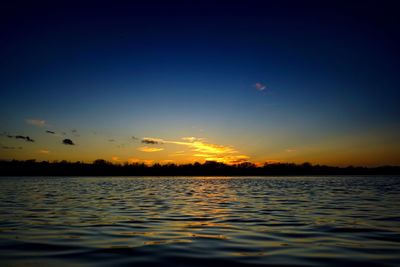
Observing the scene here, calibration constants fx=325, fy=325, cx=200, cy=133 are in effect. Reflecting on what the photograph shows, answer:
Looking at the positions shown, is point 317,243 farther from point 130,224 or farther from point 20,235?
point 20,235

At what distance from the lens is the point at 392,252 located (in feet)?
29.1

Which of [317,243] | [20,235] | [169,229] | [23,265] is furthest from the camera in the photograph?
[169,229]

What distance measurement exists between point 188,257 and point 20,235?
690cm

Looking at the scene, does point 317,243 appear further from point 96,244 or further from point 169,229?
point 96,244

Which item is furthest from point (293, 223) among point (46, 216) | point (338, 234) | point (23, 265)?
point (46, 216)

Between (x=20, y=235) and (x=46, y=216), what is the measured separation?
18.1ft

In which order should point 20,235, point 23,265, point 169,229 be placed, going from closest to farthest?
point 23,265 → point 20,235 → point 169,229

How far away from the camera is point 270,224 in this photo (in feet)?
46.5

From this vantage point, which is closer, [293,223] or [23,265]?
[23,265]

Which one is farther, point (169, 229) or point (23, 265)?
point (169, 229)

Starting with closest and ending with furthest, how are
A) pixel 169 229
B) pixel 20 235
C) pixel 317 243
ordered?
pixel 317 243
pixel 20 235
pixel 169 229

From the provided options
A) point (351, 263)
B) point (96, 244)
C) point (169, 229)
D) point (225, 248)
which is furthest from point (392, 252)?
point (96, 244)

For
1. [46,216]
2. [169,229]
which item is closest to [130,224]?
[169,229]

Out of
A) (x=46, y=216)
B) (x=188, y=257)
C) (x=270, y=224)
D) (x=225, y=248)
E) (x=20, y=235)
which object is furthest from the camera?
(x=46, y=216)
